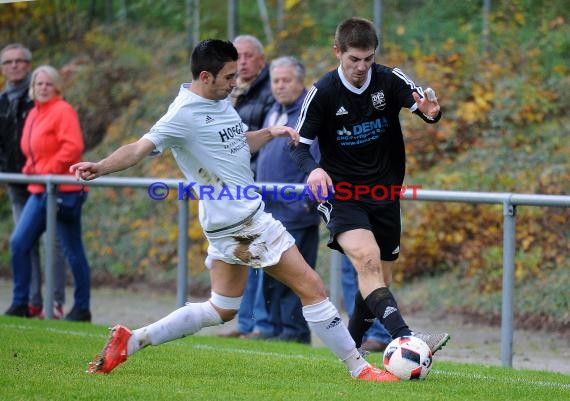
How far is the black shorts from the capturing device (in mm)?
7312

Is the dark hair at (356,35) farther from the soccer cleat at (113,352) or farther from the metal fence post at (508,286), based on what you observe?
the soccer cleat at (113,352)

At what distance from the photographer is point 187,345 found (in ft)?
29.6

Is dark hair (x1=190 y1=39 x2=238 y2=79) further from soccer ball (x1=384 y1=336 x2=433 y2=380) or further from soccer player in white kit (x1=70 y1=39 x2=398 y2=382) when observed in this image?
soccer ball (x1=384 y1=336 x2=433 y2=380)

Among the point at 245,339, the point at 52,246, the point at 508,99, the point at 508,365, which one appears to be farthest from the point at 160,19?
the point at 508,365

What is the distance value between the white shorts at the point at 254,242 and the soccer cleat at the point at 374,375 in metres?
0.85

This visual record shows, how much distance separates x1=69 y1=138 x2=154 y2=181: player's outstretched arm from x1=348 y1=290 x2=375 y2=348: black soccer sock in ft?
6.63

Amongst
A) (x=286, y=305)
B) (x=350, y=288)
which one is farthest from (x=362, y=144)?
(x=286, y=305)

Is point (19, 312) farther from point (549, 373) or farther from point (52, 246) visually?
point (549, 373)

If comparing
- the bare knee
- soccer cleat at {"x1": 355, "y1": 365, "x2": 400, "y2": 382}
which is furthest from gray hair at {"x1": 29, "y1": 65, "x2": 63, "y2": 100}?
soccer cleat at {"x1": 355, "y1": 365, "x2": 400, "y2": 382}

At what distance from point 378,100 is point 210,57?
118 cm

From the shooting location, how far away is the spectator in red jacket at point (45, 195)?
11.1 meters

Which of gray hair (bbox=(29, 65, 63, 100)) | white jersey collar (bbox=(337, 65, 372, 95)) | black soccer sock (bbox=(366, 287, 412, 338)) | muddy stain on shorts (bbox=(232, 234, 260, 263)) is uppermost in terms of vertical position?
gray hair (bbox=(29, 65, 63, 100))

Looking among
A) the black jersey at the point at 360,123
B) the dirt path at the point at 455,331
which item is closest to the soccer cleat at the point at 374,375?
the black jersey at the point at 360,123

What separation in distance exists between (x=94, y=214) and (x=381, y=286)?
10092mm
